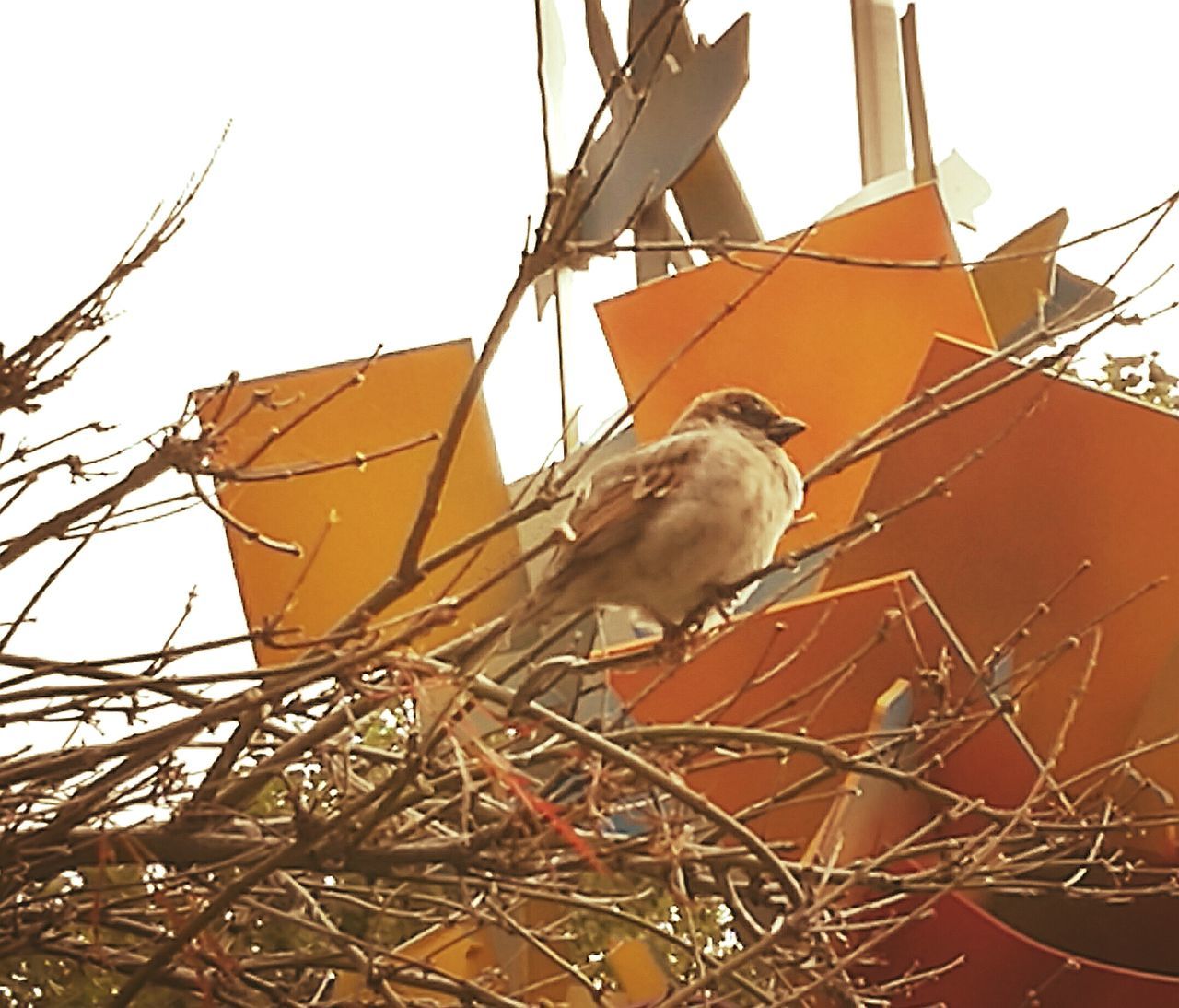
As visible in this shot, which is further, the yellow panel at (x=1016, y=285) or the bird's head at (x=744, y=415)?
the yellow panel at (x=1016, y=285)

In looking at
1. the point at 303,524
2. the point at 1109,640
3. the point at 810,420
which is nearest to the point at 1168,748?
the point at 1109,640

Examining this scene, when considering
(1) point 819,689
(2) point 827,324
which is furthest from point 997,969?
(2) point 827,324

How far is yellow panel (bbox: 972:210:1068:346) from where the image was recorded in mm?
1415

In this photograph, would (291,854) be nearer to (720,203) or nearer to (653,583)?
(653,583)

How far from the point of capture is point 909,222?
1296 millimetres

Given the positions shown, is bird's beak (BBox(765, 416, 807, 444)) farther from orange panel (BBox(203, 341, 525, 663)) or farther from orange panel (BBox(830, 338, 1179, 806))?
orange panel (BBox(203, 341, 525, 663))

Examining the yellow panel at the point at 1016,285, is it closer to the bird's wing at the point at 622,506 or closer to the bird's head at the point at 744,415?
the bird's head at the point at 744,415

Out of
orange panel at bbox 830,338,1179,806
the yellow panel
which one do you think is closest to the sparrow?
orange panel at bbox 830,338,1179,806

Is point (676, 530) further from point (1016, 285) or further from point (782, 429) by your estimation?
point (1016, 285)

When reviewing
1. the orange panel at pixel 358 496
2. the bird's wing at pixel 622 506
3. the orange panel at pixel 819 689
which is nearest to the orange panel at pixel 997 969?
the orange panel at pixel 819 689

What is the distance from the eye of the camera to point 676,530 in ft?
3.60

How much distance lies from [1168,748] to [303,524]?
69 cm

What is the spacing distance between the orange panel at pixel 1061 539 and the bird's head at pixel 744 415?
89mm

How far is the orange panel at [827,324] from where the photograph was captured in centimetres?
130
